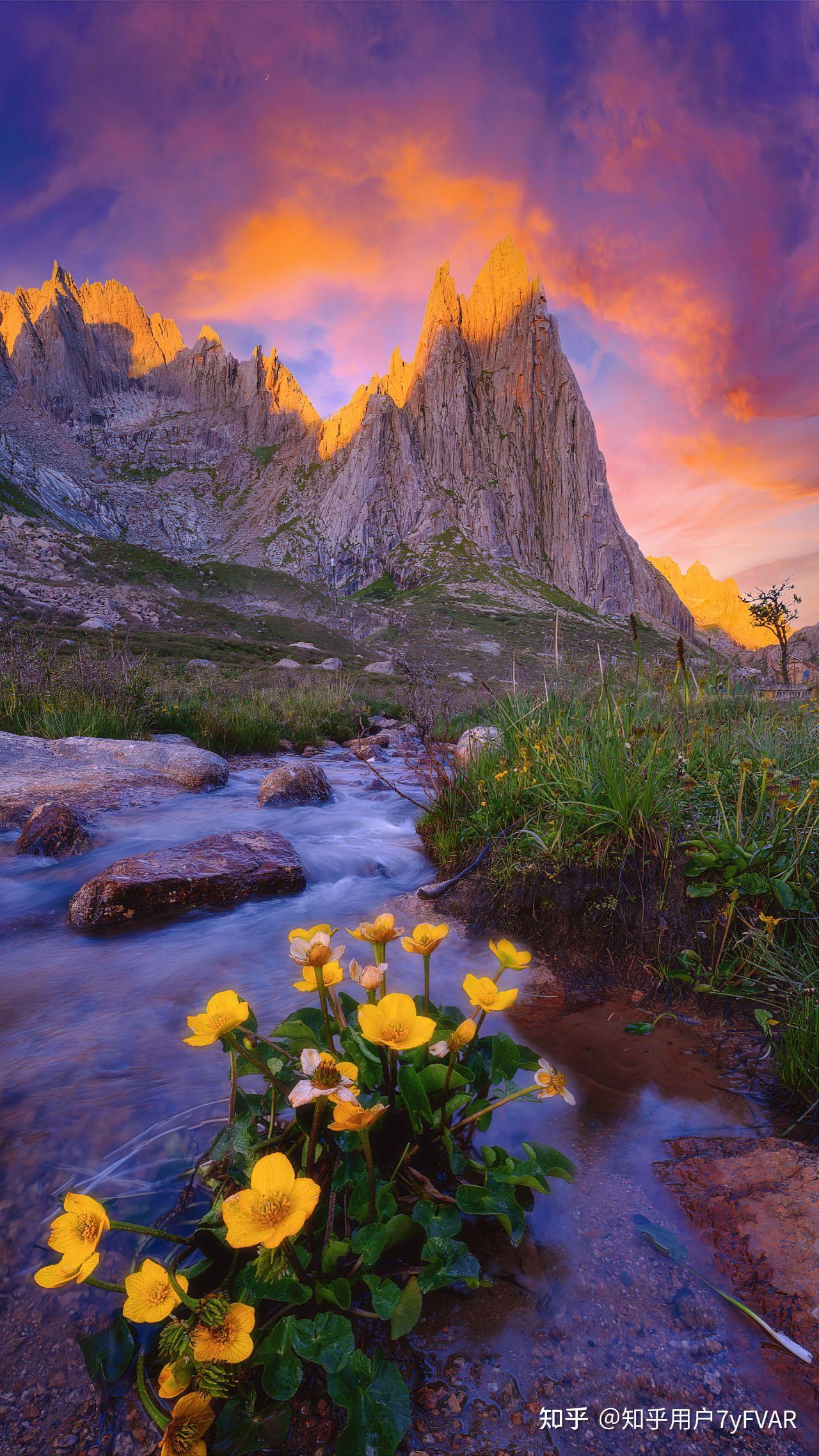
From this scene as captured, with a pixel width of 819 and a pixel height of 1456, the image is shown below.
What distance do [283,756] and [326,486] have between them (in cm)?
9295

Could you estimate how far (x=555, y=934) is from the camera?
10.5 feet

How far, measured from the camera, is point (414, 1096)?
1303 millimetres

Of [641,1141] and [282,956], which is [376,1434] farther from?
[282,956]

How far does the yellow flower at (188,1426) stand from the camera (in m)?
0.88

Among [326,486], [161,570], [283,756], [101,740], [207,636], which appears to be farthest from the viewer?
[326,486]

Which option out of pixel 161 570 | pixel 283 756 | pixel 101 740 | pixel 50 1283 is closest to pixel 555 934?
pixel 50 1283

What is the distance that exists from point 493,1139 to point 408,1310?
3.07ft

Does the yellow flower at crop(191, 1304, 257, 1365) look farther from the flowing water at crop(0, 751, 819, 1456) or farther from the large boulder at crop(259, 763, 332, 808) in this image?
the large boulder at crop(259, 763, 332, 808)

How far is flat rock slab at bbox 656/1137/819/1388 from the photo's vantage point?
1.30 metres

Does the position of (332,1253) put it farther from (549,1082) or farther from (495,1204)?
(549,1082)

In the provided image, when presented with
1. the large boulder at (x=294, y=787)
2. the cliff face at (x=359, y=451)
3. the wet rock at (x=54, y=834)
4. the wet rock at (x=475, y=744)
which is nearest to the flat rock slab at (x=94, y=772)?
the wet rock at (x=54, y=834)

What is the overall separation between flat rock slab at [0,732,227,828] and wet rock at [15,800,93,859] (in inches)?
16.3

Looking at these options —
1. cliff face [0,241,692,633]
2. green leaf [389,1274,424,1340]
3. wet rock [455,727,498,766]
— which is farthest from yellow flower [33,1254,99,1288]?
cliff face [0,241,692,633]

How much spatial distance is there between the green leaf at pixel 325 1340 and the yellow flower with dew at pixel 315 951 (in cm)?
56
